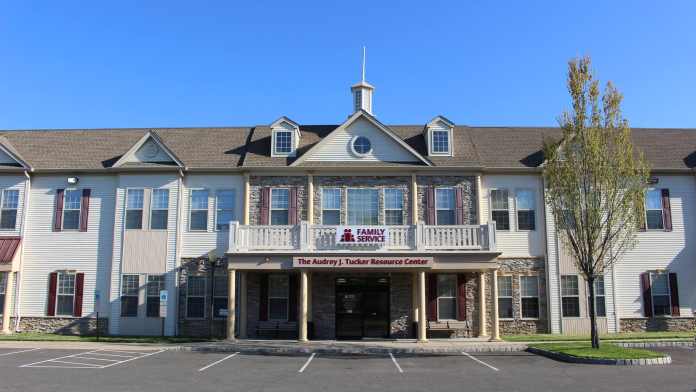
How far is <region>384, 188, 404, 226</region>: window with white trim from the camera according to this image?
84.5 ft

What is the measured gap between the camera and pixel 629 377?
1493 centimetres

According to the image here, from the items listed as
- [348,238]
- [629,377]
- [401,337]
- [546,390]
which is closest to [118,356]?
[348,238]

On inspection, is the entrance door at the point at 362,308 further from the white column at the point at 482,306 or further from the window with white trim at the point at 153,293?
the window with white trim at the point at 153,293

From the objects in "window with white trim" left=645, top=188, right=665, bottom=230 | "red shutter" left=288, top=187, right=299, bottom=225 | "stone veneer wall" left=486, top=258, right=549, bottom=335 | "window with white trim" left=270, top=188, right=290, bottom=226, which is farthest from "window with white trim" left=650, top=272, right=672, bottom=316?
"window with white trim" left=270, top=188, right=290, bottom=226

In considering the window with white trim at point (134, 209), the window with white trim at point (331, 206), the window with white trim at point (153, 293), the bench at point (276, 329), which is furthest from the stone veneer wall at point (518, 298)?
the window with white trim at point (134, 209)

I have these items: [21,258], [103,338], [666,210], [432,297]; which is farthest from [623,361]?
[21,258]

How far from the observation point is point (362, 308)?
25.2 m

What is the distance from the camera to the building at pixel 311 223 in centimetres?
2523

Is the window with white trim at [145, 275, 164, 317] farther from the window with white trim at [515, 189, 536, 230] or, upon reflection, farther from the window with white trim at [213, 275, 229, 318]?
the window with white trim at [515, 189, 536, 230]

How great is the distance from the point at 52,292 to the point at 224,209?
27.0ft

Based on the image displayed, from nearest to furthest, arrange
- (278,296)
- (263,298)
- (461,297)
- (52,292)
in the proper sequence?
(461,297) < (263,298) < (278,296) < (52,292)

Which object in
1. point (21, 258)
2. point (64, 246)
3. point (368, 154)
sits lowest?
point (21, 258)

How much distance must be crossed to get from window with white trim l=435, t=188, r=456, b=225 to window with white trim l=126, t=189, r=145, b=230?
41.8 feet

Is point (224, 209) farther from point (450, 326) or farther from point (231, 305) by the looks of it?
point (450, 326)
